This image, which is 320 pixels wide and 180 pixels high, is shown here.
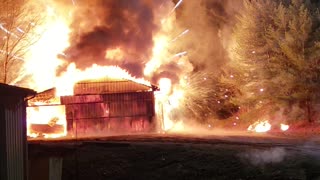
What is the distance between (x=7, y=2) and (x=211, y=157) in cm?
2432

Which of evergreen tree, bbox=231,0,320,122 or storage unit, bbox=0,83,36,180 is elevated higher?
evergreen tree, bbox=231,0,320,122

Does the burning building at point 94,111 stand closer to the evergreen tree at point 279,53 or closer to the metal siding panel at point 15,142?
the evergreen tree at point 279,53

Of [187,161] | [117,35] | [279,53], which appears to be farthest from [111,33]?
[187,161]

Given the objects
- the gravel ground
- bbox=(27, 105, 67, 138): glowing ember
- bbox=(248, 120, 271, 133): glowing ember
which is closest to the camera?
the gravel ground

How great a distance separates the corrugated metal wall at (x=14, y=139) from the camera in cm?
1404

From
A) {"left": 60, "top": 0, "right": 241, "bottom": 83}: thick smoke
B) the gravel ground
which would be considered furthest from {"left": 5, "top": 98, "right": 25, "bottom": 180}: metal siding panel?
{"left": 60, "top": 0, "right": 241, "bottom": 83}: thick smoke

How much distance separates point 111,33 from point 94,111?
10379mm

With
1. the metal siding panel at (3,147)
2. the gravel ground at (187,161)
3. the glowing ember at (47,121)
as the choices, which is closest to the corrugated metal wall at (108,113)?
the glowing ember at (47,121)

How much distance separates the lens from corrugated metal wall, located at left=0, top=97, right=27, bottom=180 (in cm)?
1404

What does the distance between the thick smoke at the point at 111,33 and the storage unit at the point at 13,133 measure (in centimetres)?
2564

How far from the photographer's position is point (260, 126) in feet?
127

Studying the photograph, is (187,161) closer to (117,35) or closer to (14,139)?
(14,139)

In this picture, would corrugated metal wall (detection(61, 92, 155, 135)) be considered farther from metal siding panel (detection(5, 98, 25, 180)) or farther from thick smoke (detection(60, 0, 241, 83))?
metal siding panel (detection(5, 98, 25, 180))

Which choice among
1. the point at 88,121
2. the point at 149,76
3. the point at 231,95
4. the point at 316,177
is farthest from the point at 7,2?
the point at 316,177
